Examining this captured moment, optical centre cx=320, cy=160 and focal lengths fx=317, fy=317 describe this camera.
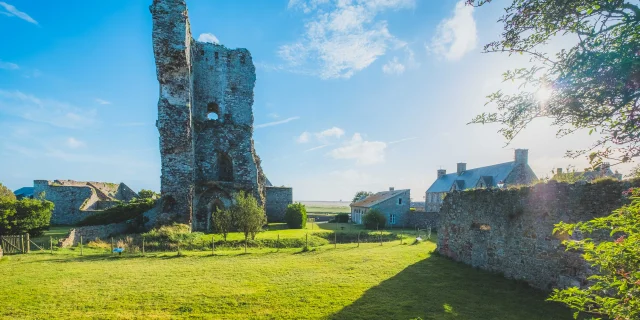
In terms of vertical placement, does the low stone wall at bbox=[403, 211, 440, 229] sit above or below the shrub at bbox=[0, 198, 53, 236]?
below

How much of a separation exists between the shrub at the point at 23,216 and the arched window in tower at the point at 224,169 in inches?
497

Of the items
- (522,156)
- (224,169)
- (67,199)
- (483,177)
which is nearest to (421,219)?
(483,177)

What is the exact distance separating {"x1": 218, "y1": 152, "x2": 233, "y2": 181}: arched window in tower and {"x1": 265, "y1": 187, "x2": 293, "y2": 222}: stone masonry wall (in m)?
5.72

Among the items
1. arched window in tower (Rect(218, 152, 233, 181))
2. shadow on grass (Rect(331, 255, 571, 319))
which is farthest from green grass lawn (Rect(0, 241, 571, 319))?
arched window in tower (Rect(218, 152, 233, 181))

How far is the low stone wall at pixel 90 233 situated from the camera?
58.8 ft

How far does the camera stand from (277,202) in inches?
1347

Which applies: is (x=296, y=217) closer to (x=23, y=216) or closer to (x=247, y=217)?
(x=247, y=217)

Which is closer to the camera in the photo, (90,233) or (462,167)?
(90,233)

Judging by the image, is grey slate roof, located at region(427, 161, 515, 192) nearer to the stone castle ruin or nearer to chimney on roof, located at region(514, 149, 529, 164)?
chimney on roof, located at region(514, 149, 529, 164)

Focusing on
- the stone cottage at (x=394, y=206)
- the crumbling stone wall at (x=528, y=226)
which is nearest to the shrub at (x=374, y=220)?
the stone cottage at (x=394, y=206)

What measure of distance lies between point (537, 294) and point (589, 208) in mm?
2986

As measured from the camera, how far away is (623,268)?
3.14m

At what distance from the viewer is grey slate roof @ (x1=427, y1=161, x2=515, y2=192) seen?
1298 inches

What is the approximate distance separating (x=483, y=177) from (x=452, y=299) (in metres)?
29.7
